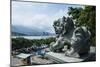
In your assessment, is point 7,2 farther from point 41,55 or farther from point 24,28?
point 41,55

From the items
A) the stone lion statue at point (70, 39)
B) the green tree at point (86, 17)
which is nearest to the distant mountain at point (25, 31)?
the stone lion statue at point (70, 39)

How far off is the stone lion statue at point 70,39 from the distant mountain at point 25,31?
19 centimetres

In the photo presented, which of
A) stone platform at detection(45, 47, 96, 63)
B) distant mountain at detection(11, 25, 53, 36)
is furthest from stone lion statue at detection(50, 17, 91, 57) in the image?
distant mountain at detection(11, 25, 53, 36)

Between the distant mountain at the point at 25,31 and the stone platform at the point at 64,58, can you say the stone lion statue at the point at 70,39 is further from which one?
the distant mountain at the point at 25,31

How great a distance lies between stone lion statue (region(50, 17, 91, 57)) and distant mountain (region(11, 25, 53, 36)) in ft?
0.62

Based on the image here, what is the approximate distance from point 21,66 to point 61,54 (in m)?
0.53

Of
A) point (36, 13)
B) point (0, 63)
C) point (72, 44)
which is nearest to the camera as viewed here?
point (0, 63)

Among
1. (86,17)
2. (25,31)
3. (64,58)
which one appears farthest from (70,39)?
(25,31)

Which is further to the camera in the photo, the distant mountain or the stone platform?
the stone platform

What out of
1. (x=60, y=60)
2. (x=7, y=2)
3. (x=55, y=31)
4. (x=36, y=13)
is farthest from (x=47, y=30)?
(x=7, y=2)

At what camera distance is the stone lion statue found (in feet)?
7.65

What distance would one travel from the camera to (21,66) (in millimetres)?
2156

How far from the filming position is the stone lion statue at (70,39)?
2332 millimetres

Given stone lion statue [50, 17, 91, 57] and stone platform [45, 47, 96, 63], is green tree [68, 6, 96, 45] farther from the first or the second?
stone platform [45, 47, 96, 63]
